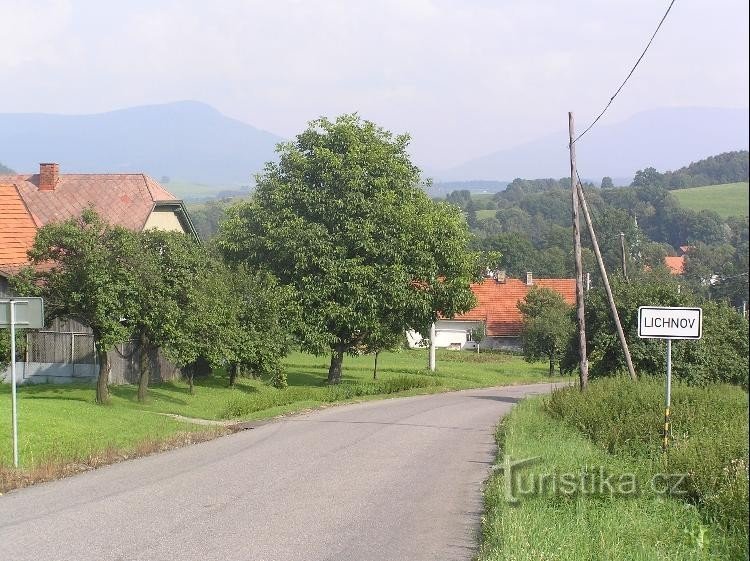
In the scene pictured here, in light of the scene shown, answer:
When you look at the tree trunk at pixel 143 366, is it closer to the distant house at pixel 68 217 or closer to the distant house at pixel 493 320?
the distant house at pixel 68 217

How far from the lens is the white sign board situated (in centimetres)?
1462

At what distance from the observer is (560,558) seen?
338 inches

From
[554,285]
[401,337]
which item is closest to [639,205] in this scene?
[554,285]

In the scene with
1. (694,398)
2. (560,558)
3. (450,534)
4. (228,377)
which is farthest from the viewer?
(228,377)

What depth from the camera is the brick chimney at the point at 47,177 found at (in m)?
43.1

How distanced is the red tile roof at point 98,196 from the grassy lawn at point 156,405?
8.05 m

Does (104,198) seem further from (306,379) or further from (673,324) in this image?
(673,324)

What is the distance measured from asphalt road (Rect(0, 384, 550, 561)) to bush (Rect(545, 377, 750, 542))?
2.14 metres

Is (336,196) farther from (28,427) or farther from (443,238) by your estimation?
(28,427)

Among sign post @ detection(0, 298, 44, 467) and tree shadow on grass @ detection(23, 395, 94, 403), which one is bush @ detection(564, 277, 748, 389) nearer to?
tree shadow on grass @ detection(23, 395, 94, 403)

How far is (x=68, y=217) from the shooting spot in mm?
42250

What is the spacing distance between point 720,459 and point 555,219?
14977 centimetres

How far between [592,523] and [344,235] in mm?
28891

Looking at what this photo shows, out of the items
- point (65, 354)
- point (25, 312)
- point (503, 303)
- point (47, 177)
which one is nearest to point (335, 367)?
point (65, 354)
